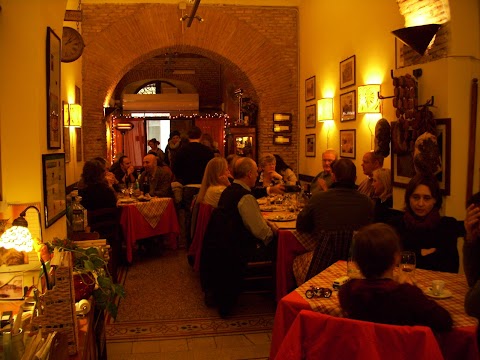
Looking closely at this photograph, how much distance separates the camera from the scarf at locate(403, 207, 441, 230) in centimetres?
359

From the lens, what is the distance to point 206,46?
10.7m

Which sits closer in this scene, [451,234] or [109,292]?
[109,292]

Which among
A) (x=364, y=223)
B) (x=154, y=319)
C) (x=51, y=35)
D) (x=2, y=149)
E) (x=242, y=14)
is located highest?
(x=242, y=14)

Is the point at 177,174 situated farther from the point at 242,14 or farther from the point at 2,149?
the point at 2,149

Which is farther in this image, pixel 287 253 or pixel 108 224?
pixel 108 224

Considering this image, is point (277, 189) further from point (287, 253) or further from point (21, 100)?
point (21, 100)

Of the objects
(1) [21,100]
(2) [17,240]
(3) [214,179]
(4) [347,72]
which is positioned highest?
(4) [347,72]

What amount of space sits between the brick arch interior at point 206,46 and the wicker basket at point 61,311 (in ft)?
27.4

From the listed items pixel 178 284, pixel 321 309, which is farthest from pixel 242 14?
pixel 321 309

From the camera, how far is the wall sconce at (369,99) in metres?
6.83

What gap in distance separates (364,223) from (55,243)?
7.81 ft

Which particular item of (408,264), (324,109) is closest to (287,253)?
(408,264)

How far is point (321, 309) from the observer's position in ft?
8.84

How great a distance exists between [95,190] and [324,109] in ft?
14.0
